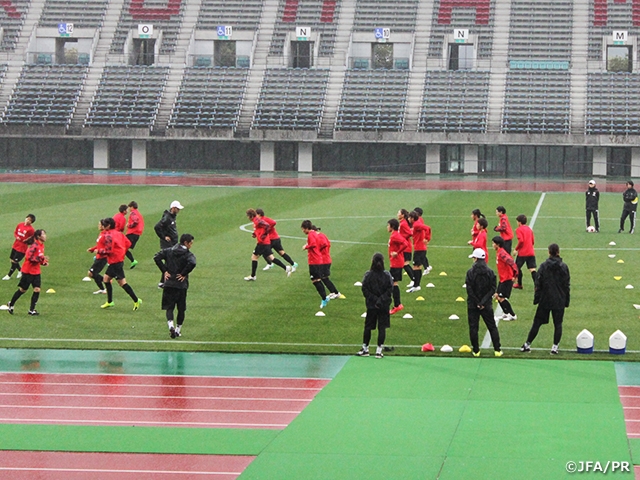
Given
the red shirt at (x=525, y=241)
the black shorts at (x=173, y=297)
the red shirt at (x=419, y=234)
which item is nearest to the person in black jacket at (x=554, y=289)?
the red shirt at (x=525, y=241)

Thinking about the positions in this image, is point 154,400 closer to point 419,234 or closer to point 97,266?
point 97,266

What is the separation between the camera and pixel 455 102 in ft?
203

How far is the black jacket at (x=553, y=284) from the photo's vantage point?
16938mm

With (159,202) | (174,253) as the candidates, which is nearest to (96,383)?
(174,253)

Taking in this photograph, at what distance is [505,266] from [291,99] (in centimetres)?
4473

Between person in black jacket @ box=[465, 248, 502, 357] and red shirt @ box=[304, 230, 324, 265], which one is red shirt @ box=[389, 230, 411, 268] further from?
person in black jacket @ box=[465, 248, 502, 357]

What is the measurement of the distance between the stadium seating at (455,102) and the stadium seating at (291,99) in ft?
19.9

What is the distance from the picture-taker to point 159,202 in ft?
135

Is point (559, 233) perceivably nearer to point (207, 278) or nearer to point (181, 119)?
point (207, 278)

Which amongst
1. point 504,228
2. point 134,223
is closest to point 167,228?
point 134,223

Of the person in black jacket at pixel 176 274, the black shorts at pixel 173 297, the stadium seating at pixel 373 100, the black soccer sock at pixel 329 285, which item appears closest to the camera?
the person in black jacket at pixel 176 274

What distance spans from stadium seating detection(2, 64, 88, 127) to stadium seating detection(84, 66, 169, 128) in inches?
54.7

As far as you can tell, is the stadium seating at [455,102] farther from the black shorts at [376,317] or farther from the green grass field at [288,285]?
the black shorts at [376,317]

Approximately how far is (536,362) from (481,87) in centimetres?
4790
